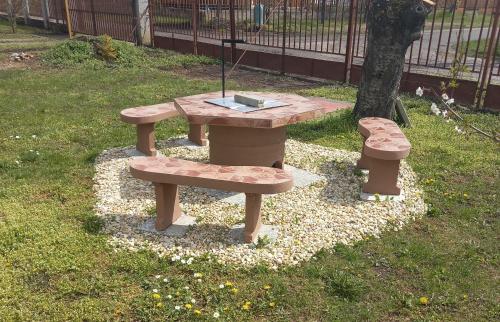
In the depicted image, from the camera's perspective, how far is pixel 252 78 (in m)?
10.7

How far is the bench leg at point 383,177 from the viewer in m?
4.25

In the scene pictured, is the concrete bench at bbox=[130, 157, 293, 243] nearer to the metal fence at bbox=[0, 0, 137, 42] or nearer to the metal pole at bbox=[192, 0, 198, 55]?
the metal pole at bbox=[192, 0, 198, 55]

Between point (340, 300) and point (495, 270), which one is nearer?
point (340, 300)

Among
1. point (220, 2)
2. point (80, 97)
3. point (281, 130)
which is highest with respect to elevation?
point (220, 2)

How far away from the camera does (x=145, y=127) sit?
528 cm

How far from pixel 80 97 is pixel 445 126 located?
Result: 240 inches

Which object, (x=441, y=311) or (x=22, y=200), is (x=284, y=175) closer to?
(x=441, y=311)

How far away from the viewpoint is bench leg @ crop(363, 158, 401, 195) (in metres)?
4.25

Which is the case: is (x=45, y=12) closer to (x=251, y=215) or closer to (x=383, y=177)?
(x=383, y=177)

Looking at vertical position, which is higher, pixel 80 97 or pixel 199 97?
pixel 199 97

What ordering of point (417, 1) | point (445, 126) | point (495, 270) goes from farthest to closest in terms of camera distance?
point (445, 126), point (417, 1), point (495, 270)

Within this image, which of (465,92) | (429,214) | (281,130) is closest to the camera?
(429,214)

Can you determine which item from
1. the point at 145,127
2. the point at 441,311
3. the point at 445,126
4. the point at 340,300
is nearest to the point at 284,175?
the point at 340,300

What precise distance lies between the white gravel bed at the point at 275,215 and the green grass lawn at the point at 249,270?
0.40ft
